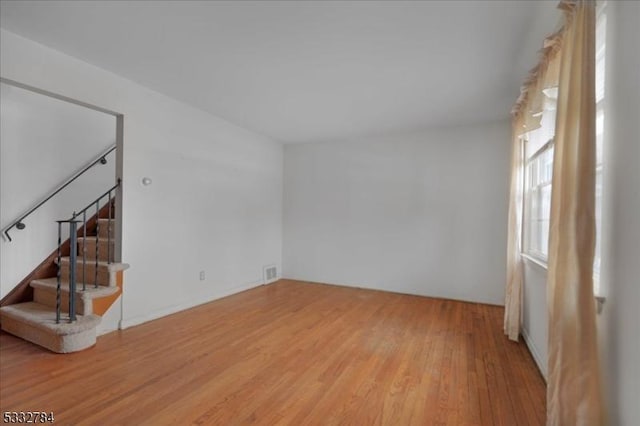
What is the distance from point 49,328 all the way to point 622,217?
3979mm

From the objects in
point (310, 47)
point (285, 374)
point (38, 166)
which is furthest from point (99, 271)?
point (310, 47)

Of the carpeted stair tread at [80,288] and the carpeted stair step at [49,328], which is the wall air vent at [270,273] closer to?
the carpeted stair tread at [80,288]

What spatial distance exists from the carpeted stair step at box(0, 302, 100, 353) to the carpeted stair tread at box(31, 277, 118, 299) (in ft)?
0.66

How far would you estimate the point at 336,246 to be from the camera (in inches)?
207

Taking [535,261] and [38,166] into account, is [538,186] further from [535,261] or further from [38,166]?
[38,166]

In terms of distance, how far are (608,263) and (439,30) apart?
5.99 feet

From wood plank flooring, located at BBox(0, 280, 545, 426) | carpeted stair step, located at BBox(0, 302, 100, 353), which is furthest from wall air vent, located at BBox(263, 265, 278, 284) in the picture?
carpeted stair step, located at BBox(0, 302, 100, 353)

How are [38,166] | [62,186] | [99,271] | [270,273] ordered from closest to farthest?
[99,271] → [38,166] → [62,186] → [270,273]

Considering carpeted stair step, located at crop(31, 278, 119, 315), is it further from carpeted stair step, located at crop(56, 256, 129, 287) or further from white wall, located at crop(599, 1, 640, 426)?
white wall, located at crop(599, 1, 640, 426)

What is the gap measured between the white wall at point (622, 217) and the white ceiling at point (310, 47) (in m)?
0.84

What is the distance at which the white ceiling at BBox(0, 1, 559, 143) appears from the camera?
196 centimetres

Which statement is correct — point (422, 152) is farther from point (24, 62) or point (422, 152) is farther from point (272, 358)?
point (24, 62)

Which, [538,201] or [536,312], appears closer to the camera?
[536,312]

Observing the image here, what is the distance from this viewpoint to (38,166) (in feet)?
11.5
